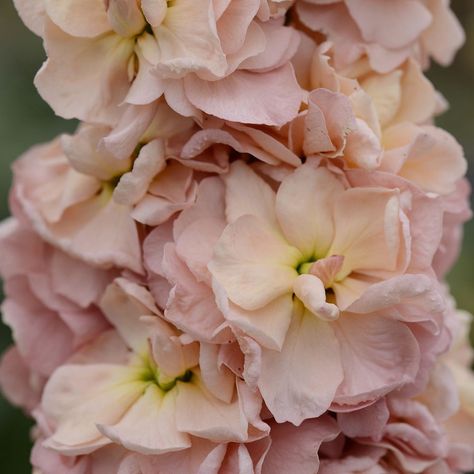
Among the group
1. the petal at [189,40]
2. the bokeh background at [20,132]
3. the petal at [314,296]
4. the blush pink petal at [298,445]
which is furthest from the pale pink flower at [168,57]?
the bokeh background at [20,132]

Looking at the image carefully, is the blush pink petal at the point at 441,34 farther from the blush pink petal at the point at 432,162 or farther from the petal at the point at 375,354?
the petal at the point at 375,354

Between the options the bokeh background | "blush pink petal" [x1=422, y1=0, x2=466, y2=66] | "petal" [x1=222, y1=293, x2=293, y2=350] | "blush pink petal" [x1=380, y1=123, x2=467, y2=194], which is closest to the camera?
"petal" [x1=222, y1=293, x2=293, y2=350]

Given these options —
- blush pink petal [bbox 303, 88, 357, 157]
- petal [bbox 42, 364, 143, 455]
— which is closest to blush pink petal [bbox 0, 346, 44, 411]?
petal [bbox 42, 364, 143, 455]

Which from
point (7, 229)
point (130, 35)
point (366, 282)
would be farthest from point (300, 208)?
point (7, 229)

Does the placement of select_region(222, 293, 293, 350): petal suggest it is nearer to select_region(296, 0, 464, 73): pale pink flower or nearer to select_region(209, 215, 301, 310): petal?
select_region(209, 215, 301, 310): petal

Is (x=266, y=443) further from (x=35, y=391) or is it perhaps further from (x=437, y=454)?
(x=35, y=391)

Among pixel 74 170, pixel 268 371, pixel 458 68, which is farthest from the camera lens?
pixel 458 68

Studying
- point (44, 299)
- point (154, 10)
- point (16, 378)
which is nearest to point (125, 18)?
point (154, 10)
